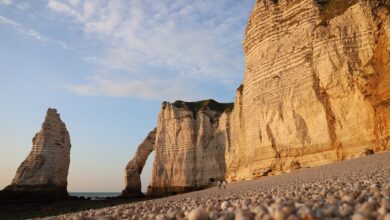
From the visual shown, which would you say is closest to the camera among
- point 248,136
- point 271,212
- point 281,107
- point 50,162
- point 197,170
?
point 271,212

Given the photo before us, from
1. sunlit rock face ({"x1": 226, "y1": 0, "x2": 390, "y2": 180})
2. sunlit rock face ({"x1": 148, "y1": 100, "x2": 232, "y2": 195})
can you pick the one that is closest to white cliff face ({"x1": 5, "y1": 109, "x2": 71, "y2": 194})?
sunlit rock face ({"x1": 148, "y1": 100, "x2": 232, "y2": 195})

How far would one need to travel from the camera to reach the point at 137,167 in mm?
56562

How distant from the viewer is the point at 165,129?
52938mm

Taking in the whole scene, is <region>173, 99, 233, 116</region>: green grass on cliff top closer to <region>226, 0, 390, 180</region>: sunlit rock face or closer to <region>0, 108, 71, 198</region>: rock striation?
<region>0, 108, 71, 198</region>: rock striation

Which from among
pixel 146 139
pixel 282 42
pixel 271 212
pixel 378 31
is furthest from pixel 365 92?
pixel 146 139

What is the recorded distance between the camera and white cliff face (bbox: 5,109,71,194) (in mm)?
40688

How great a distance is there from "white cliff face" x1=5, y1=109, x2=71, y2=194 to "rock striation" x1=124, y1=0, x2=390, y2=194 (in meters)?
23.7

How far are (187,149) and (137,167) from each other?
10831mm

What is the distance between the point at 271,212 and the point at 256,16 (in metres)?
27.4

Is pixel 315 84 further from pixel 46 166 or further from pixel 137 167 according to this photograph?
pixel 137 167

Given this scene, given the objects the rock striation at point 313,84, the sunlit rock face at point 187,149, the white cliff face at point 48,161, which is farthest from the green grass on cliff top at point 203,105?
the rock striation at point 313,84

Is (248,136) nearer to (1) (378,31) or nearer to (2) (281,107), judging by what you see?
(2) (281,107)

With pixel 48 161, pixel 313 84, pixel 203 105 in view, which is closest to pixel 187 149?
pixel 203 105

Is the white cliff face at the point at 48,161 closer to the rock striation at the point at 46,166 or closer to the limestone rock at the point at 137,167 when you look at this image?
the rock striation at the point at 46,166
